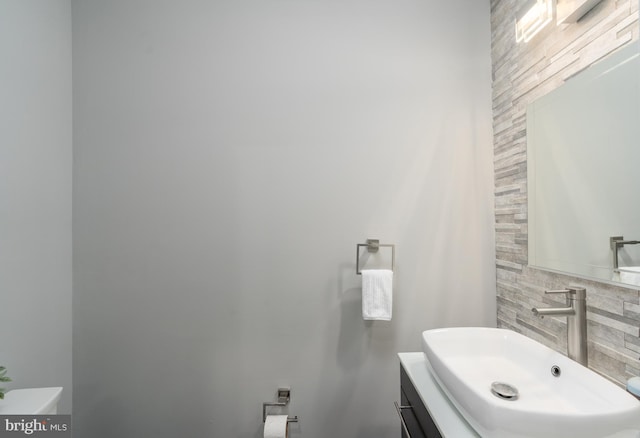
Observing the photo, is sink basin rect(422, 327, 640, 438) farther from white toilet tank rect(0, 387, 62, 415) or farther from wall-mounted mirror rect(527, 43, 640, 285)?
white toilet tank rect(0, 387, 62, 415)

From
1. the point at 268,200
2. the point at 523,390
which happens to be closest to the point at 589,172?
the point at 523,390

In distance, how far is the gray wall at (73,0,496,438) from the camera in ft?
4.83

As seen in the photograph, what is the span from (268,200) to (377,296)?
0.75 metres

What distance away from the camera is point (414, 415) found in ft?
3.54

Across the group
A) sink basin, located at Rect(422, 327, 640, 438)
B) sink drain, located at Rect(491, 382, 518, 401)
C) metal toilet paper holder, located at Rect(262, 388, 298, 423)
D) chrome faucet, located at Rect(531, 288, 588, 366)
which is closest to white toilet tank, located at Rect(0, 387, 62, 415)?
metal toilet paper holder, located at Rect(262, 388, 298, 423)

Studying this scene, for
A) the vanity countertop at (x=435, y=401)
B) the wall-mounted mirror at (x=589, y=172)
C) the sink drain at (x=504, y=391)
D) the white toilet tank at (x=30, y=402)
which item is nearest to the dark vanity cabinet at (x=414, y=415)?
the vanity countertop at (x=435, y=401)

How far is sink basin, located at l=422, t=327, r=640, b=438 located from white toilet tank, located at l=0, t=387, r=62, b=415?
145 cm

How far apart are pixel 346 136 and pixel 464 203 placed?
0.73m

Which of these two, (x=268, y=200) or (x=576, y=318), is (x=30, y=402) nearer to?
(x=268, y=200)

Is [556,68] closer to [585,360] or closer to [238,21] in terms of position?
[585,360]

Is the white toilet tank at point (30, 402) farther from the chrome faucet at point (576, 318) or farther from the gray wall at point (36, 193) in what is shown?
the chrome faucet at point (576, 318)

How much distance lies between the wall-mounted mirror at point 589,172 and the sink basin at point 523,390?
34cm

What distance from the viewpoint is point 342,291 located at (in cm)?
149

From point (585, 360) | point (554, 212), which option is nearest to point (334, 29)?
point (554, 212)
